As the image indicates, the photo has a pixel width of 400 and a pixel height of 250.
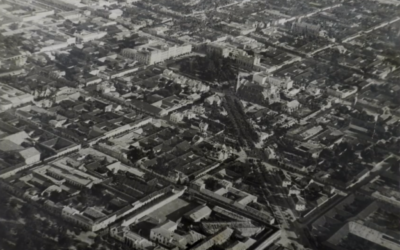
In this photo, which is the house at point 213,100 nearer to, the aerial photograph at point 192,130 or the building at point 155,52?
the aerial photograph at point 192,130

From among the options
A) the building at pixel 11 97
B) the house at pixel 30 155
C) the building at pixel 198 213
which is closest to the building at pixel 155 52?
the building at pixel 11 97

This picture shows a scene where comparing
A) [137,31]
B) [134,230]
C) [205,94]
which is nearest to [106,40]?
[137,31]

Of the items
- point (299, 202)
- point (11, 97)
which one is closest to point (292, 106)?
point (299, 202)

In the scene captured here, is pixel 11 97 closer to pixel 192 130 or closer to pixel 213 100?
pixel 192 130

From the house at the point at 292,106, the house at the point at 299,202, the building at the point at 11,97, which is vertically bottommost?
the building at the point at 11,97

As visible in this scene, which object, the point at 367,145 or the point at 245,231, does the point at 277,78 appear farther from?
the point at 245,231

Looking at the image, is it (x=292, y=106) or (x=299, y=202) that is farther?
(x=292, y=106)

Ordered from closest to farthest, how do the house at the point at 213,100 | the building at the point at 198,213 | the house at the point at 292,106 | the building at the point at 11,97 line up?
the building at the point at 198,213, the building at the point at 11,97, the house at the point at 213,100, the house at the point at 292,106

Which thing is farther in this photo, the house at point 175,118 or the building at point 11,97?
the house at point 175,118

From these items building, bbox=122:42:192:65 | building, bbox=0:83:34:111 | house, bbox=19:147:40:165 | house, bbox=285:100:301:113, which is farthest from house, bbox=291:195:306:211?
building, bbox=122:42:192:65
